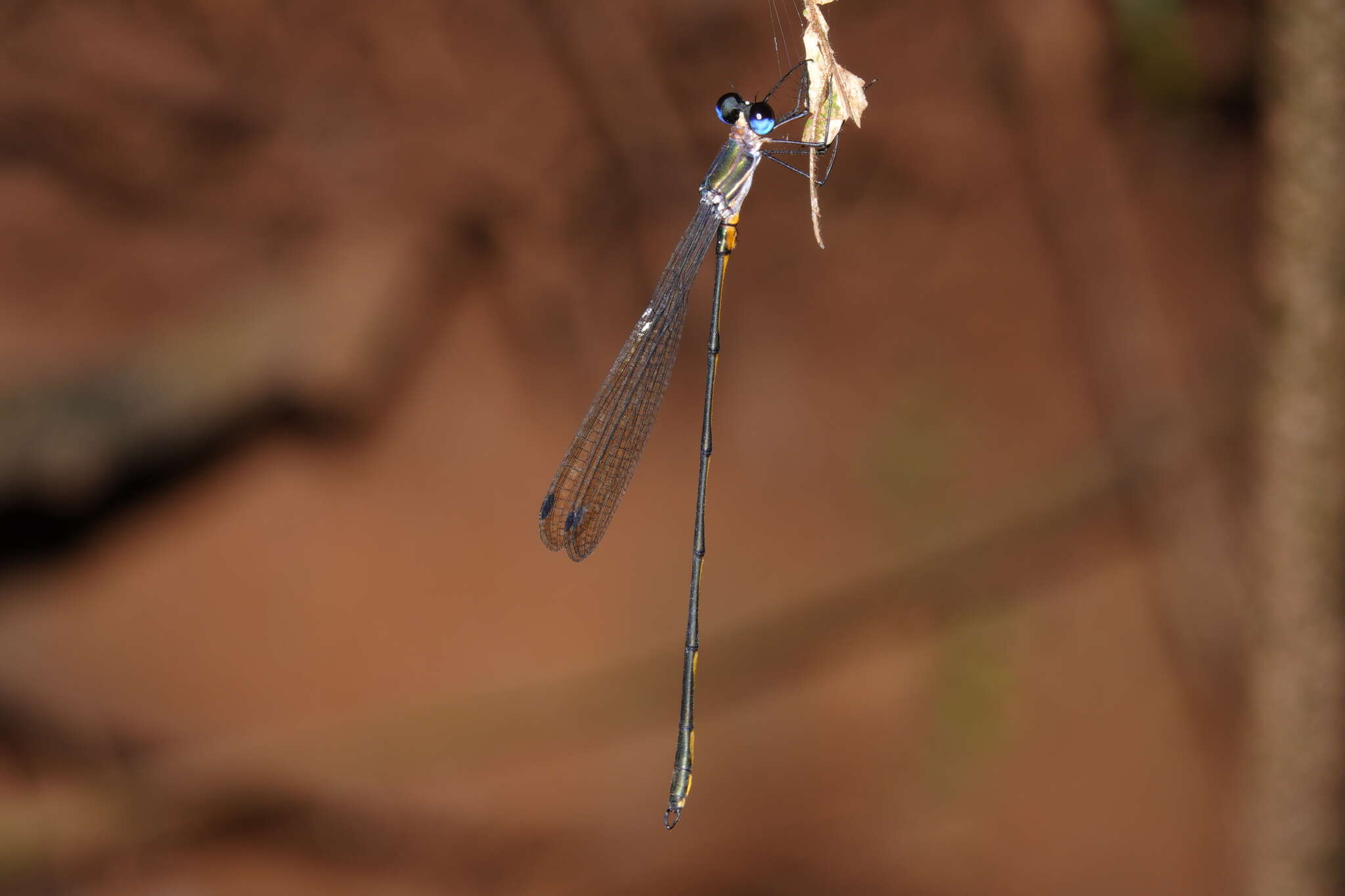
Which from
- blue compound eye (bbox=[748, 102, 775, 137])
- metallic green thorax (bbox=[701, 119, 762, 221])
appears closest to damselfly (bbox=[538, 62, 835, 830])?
metallic green thorax (bbox=[701, 119, 762, 221])

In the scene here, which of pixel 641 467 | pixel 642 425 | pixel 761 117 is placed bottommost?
pixel 642 425

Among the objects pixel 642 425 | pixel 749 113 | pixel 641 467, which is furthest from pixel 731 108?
pixel 641 467

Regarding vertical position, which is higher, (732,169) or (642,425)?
(732,169)

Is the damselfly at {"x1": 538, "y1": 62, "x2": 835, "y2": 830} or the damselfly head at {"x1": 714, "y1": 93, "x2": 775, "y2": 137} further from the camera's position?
the damselfly at {"x1": 538, "y1": 62, "x2": 835, "y2": 830}

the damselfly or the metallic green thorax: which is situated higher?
the metallic green thorax

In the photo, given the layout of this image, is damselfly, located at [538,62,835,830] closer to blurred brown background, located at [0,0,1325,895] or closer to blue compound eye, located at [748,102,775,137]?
blue compound eye, located at [748,102,775,137]

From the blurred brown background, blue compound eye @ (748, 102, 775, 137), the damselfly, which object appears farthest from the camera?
the blurred brown background

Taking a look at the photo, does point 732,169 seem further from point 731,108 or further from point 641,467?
point 641,467
